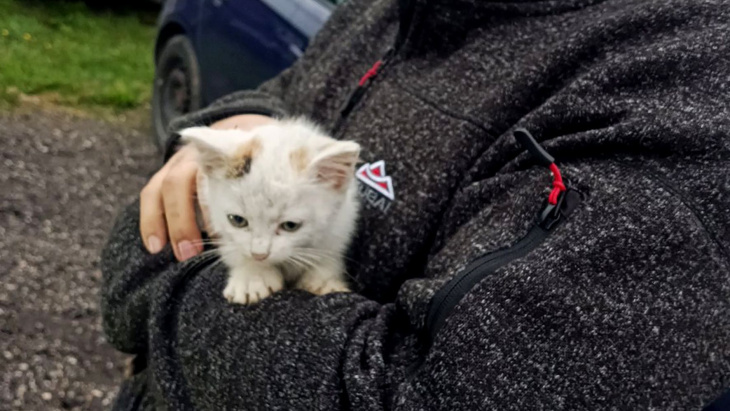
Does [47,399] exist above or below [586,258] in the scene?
below

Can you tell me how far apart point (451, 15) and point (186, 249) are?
70 centimetres

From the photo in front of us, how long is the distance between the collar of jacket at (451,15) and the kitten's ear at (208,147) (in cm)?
42

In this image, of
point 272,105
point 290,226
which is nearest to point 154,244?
point 290,226

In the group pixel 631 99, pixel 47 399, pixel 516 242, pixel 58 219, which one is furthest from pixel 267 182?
pixel 58 219

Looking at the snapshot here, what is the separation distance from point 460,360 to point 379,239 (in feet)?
1.47

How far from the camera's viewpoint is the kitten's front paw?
1168mm

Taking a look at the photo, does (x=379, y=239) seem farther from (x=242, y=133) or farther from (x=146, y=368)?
(x=146, y=368)

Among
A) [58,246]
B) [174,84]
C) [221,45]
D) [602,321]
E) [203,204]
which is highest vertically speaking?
[602,321]

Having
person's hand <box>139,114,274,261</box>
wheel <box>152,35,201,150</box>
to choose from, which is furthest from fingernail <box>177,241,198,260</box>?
wheel <box>152,35,201,150</box>

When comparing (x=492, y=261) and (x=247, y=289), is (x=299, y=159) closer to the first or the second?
(x=247, y=289)

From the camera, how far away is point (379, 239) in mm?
1299

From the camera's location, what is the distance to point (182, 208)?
143 cm

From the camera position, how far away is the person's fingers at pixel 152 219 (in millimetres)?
1370

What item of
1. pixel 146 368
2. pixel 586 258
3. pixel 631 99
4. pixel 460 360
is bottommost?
pixel 146 368
